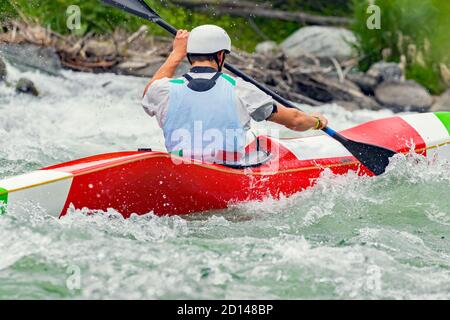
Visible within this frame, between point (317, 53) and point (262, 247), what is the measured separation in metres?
7.41

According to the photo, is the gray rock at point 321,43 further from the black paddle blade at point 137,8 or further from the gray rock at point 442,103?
the black paddle blade at point 137,8

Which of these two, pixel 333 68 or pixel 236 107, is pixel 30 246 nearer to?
pixel 236 107

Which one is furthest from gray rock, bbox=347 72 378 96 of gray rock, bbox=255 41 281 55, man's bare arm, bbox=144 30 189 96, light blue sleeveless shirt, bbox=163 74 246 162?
light blue sleeveless shirt, bbox=163 74 246 162

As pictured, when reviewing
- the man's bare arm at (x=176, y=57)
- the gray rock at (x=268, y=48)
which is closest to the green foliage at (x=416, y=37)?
the gray rock at (x=268, y=48)

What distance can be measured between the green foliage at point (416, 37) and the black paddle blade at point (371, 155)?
485 centimetres

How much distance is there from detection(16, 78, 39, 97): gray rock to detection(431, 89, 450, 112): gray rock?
14.4ft

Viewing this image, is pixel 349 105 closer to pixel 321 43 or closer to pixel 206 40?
pixel 321 43

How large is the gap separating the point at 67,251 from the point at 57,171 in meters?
0.65

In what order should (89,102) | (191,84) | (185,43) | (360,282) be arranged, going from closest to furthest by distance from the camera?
1. (360,282)
2. (191,84)
3. (185,43)
4. (89,102)

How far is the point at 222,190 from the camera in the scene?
16.9 ft

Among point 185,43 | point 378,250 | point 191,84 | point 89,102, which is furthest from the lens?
point 89,102

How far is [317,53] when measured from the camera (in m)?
11.6

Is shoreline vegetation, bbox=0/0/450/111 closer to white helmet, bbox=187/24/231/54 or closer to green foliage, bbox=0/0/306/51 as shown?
green foliage, bbox=0/0/306/51
